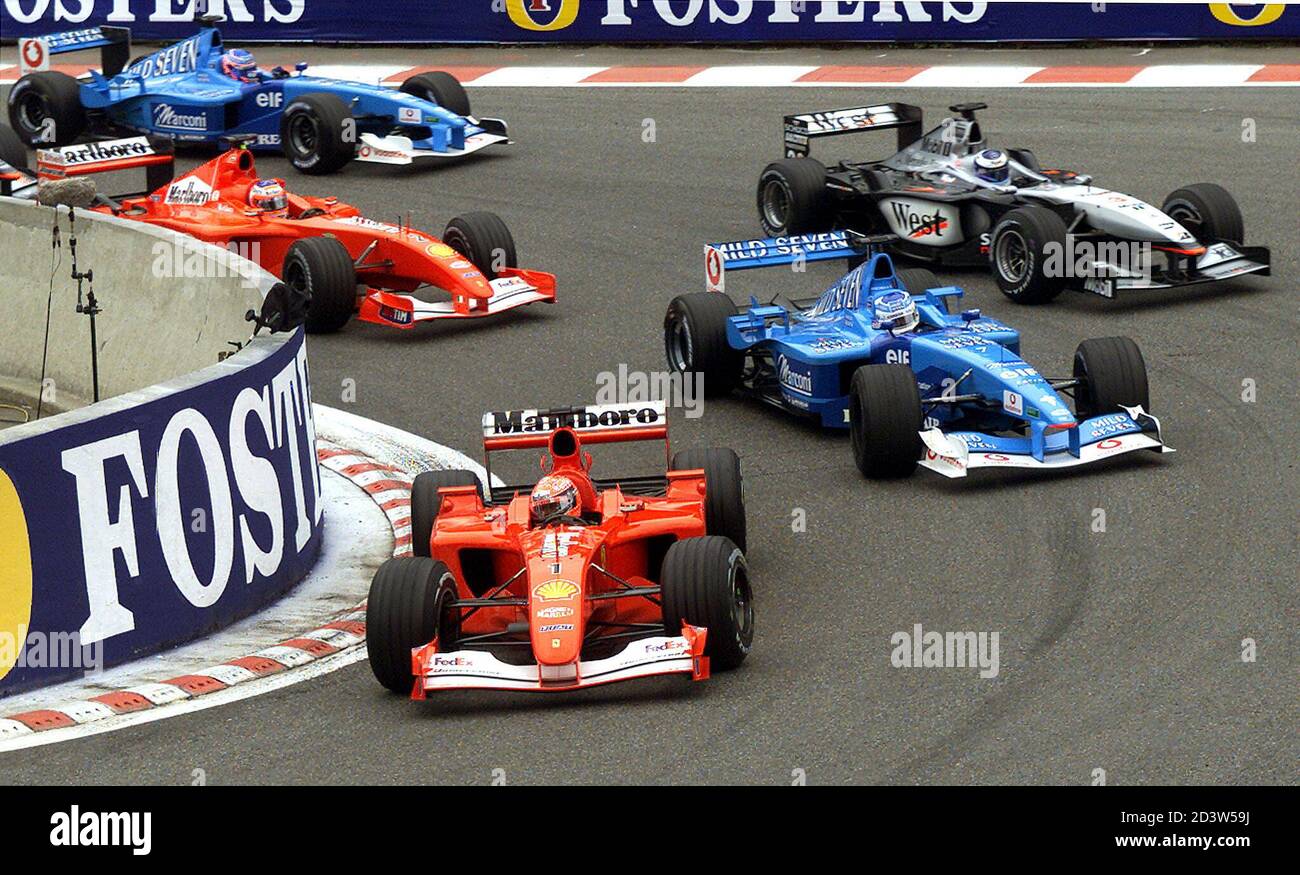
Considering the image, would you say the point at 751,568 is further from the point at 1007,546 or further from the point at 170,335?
the point at 170,335

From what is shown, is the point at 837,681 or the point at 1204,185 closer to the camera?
the point at 837,681

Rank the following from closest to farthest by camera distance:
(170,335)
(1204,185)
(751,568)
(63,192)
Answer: (751,568)
(170,335)
(63,192)
(1204,185)

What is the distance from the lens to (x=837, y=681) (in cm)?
945

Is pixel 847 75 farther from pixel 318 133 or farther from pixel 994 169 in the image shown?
pixel 994 169

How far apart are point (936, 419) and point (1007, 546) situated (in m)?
1.95

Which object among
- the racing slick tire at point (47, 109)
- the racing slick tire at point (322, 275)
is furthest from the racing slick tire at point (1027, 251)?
the racing slick tire at point (47, 109)

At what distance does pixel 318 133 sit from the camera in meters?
21.1

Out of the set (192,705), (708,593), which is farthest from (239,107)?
(708,593)

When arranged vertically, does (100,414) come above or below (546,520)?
above

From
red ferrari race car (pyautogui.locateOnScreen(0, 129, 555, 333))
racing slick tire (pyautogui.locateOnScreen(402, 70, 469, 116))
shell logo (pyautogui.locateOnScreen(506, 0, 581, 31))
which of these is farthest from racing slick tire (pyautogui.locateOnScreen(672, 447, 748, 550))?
shell logo (pyautogui.locateOnScreen(506, 0, 581, 31))

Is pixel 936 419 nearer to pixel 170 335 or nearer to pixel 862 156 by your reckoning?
pixel 170 335

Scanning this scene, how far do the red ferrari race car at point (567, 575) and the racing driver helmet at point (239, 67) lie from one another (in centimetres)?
1186

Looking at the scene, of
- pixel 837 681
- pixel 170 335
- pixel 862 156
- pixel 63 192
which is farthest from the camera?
pixel 862 156

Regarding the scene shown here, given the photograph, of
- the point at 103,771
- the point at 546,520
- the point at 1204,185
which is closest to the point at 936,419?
the point at 546,520
